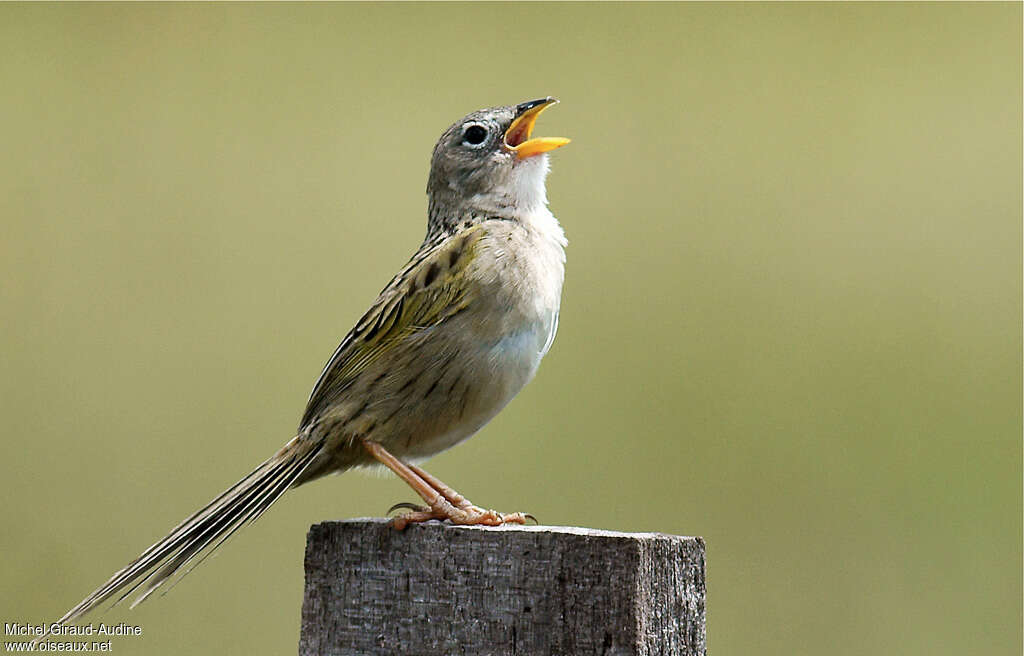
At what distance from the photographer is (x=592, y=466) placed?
788cm

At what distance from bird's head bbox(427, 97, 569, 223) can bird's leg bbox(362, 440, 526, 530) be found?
122 centimetres

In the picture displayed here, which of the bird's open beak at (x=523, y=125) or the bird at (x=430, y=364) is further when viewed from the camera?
the bird's open beak at (x=523, y=125)

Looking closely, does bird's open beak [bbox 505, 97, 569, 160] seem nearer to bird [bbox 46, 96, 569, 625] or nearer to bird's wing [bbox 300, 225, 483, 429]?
bird [bbox 46, 96, 569, 625]

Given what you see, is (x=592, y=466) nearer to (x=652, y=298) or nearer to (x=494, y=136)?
(x=652, y=298)

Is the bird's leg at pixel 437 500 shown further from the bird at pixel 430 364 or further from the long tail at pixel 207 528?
the long tail at pixel 207 528

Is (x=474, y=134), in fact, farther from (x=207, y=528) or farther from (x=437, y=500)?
(x=207, y=528)

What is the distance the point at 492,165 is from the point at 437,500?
5.81 feet

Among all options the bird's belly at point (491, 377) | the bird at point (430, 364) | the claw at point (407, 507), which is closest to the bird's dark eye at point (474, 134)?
the bird at point (430, 364)

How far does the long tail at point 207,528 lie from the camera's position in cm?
384

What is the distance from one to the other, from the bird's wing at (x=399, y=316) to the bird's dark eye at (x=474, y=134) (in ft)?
2.70

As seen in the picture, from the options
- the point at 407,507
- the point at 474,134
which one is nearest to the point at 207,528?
the point at 407,507

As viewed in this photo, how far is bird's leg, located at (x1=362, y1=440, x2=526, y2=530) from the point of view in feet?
13.0

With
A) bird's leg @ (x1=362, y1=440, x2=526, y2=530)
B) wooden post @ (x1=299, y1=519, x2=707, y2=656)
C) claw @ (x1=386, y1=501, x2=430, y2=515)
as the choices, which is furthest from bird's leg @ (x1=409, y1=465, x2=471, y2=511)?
wooden post @ (x1=299, y1=519, x2=707, y2=656)

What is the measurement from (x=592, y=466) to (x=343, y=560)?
4577mm
